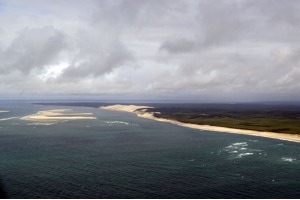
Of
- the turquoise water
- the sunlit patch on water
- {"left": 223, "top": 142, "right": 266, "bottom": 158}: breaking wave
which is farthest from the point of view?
{"left": 223, "top": 142, "right": 266, "bottom": 158}: breaking wave

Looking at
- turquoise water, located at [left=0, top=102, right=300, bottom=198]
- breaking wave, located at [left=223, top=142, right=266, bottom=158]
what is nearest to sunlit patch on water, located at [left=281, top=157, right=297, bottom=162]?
turquoise water, located at [left=0, top=102, right=300, bottom=198]

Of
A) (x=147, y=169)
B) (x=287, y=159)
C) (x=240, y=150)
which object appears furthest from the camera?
(x=240, y=150)

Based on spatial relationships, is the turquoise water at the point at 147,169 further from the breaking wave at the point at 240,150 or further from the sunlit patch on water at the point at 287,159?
the breaking wave at the point at 240,150

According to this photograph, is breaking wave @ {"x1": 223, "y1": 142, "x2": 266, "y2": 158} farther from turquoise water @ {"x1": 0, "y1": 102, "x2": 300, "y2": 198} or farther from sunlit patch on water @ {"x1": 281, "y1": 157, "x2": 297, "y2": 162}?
sunlit patch on water @ {"x1": 281, "y1": 157, "x2": 297, "y2": 162}

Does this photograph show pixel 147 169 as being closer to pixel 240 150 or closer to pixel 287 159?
pixel 240 150

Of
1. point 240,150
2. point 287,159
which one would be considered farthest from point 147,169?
point 287,159

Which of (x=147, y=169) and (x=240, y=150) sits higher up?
(x=240, y=150)

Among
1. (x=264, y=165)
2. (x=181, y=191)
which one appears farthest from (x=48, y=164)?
(x=264, y=165)

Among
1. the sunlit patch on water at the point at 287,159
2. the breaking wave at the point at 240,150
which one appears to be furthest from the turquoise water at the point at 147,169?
the breaking wave at the point at 240,150

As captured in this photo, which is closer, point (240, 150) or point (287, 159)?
point (287, 159)
